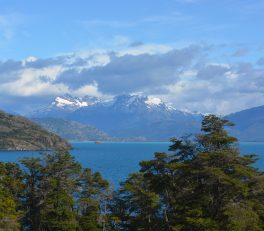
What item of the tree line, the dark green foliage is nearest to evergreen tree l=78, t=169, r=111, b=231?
the tree line

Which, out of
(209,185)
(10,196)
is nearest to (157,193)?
(209,185)

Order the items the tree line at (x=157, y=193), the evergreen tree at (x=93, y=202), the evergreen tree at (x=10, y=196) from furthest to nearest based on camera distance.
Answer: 1. the evergreen tree at (x=93, y=202)
2. the evergreen tree at (x=10, y=196)
3. the tree line at (x=157, y=193)

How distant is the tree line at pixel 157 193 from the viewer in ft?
160

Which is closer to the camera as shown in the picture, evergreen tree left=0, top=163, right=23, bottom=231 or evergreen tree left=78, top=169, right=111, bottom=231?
evergreen tree left=0, top=163, right=23, bottom=231

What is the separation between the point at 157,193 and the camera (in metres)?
63.0

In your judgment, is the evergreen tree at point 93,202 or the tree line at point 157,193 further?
the evergreen tree at point 93,202

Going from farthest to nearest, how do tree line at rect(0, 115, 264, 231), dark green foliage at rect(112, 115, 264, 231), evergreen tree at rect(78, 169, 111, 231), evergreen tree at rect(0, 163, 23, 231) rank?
evergreen tree at rect(78, 169, 111, 231), evergreen tree at rect(0, 163, 23, 231), tree line at rect(0, 115, 264, 231), dark green foliage at rect(112, 115, 264, 231)

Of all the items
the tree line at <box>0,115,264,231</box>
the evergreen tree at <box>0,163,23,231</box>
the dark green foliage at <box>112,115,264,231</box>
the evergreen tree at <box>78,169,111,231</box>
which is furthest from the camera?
the evergreen tree at <box>78,169,111,231</box>

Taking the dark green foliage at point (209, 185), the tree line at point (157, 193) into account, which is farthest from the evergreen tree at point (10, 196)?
the dark green foliage at point (209, 185)

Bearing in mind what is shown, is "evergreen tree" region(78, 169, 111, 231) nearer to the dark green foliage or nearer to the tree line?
the tree line

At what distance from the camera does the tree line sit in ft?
160

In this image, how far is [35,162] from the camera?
74312 millimetres

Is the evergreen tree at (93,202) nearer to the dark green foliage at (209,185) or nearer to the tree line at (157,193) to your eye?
the tree line at (157,193)

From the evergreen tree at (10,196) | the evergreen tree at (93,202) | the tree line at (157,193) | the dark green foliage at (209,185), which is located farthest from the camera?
the evergreen tree at (93,202)
